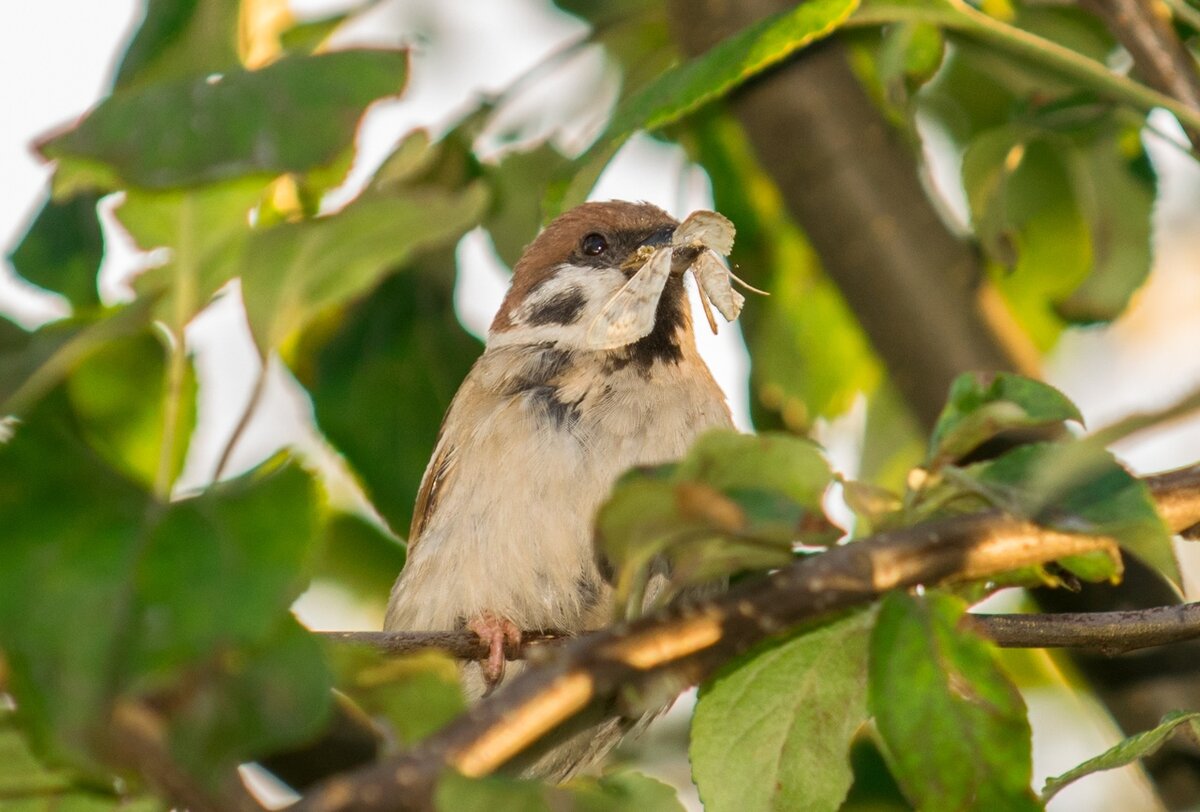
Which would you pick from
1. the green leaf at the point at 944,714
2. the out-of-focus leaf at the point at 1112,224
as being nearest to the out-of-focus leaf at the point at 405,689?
the green leaf at the point at 944,714

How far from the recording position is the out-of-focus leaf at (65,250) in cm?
267

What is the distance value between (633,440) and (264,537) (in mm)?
2223

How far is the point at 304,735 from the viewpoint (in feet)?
4.60

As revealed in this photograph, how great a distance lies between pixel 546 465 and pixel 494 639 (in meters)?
0.50

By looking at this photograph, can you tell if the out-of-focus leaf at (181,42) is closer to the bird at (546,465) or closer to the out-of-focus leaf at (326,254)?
the out-of-focus leaf at (326,254)

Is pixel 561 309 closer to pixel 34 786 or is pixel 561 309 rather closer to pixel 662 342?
pixel 662 342

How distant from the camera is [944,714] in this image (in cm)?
176

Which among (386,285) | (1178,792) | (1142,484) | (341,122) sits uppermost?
(341,122)

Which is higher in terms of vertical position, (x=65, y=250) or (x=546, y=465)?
(x=65, y=250)

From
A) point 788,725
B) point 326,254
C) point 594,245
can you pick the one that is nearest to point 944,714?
point 788,725

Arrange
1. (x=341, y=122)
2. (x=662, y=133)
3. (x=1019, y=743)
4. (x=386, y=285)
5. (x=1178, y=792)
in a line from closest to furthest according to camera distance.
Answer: (x=1019, y=743), (x=341, y=122), (x=1178, y=792), (x=386, y=285), (x=662, y=133)

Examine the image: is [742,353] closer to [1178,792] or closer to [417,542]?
[417,542]

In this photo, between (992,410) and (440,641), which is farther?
(440,641)

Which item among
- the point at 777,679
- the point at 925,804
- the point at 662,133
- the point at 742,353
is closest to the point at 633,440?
the point at 742,353
